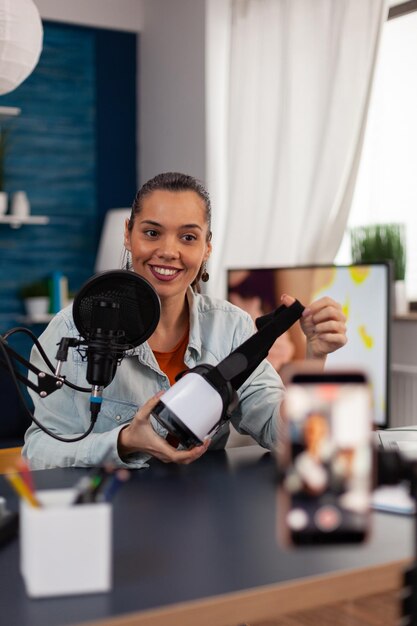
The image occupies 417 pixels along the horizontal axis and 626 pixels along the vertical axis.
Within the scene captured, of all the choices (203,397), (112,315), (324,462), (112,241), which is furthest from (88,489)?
(112,241)

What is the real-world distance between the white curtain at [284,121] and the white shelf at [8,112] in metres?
1.00

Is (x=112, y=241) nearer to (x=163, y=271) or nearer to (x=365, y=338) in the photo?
(x=365, y=338)

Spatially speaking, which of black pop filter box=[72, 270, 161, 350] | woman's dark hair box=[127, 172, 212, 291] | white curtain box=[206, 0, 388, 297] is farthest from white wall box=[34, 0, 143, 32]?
black pop filter box=[72, 270, 161, 350]

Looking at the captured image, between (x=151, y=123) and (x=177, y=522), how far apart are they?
396cm

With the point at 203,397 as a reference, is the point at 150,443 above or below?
below

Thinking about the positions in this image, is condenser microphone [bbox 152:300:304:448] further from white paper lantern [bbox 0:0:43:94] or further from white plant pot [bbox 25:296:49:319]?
white plant pot [bbox 25:296:49:319]

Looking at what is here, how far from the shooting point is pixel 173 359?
5.35 ft

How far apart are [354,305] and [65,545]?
2.60m

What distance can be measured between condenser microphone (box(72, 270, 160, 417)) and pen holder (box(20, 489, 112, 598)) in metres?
0.27

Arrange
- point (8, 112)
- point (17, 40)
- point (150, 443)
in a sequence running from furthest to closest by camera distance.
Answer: point (8, 112) < point (17, 40) < point (150, 443)

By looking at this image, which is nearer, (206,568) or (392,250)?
(206,568)

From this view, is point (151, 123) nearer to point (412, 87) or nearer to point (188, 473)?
point (412, 87)

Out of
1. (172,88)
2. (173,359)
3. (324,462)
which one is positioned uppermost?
(172,88)

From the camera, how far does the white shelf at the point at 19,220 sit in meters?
4.19
